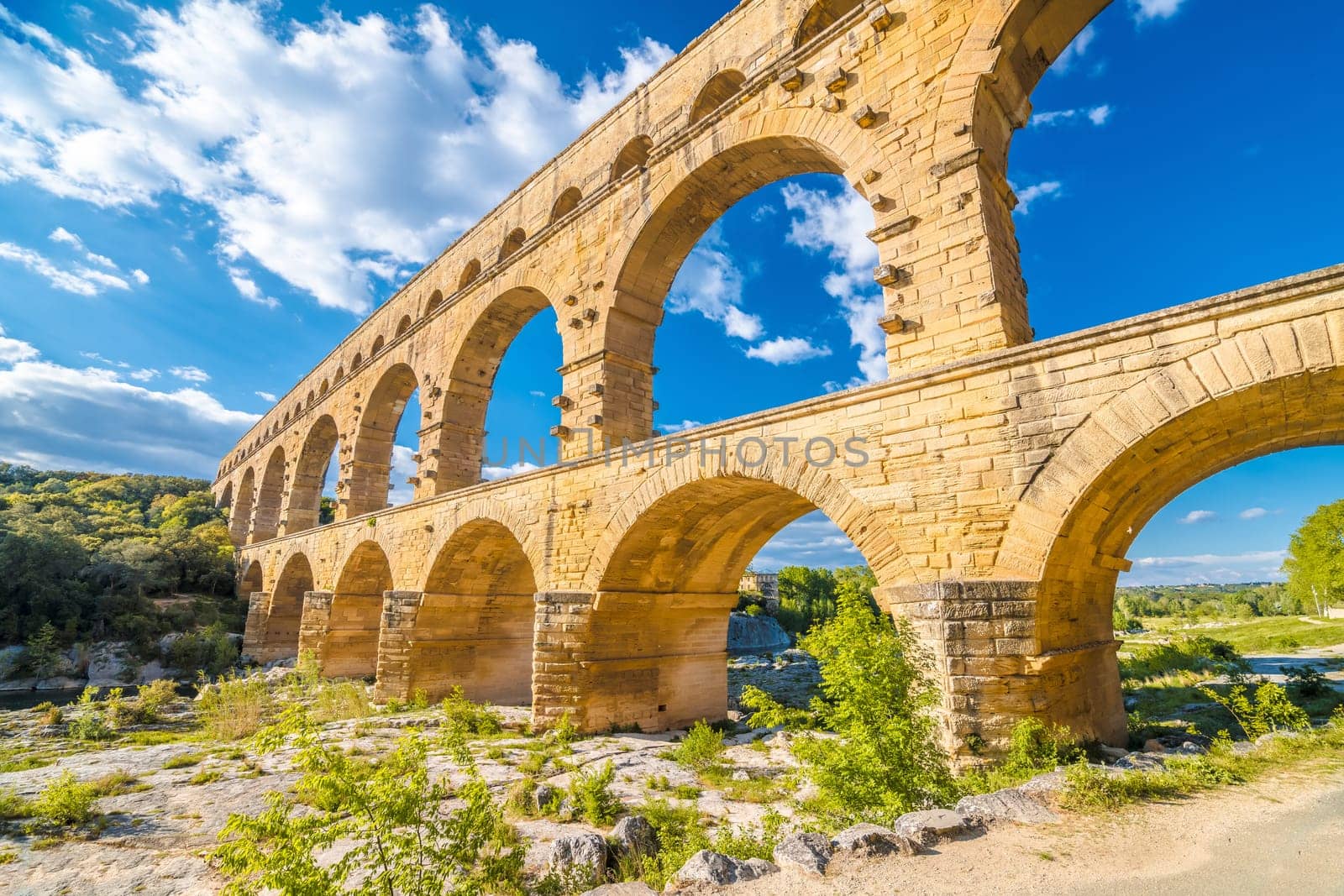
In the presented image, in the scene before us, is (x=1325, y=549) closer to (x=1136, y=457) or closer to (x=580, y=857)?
(x=1136, y=457)

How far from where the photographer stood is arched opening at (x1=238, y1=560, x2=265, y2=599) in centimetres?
2439

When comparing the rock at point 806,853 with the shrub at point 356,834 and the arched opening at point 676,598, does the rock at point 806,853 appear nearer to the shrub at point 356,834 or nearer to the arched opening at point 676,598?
the shrub at point 356,834

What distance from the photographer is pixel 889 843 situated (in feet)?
10.9

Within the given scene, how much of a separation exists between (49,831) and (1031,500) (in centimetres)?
902

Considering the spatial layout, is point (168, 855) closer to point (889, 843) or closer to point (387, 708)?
point (889, 843)

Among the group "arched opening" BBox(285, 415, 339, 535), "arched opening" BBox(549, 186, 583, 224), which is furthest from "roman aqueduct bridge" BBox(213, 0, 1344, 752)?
"arched opening" BBox(285, 415, 339, 535)

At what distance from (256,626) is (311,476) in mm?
5787

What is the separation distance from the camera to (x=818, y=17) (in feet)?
31.3

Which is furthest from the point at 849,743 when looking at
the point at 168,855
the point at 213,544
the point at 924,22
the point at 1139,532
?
the point at 213,544

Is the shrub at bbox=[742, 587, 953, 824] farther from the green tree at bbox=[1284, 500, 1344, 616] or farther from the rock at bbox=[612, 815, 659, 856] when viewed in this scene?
the green tree at bbox=[1284, 500, 1344, 616]

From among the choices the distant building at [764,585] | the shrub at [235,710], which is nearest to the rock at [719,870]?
the shrub at [235,710]

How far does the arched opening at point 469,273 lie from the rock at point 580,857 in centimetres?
1458

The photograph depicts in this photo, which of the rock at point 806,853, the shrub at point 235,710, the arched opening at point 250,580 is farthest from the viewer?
the arched opening at point 250,580

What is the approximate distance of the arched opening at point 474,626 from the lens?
1198cm
